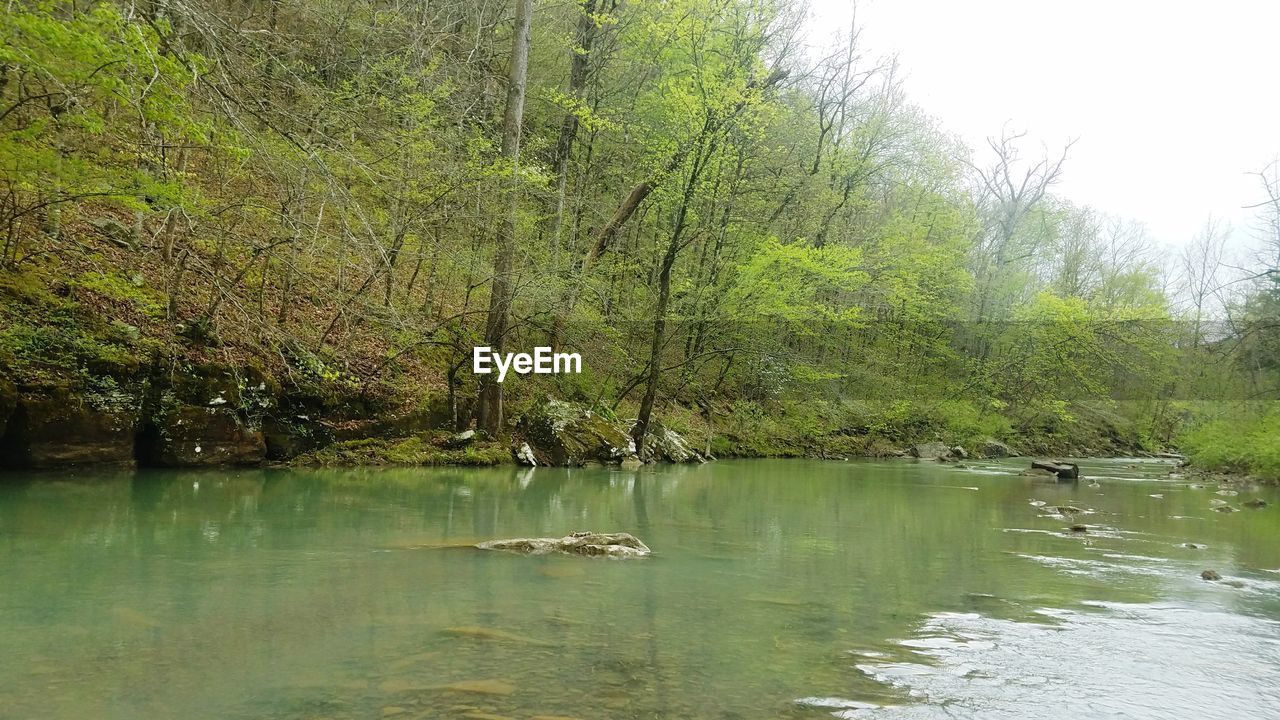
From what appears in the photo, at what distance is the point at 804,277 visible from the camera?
21.0 meters

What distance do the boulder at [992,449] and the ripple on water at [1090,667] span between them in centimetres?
2541

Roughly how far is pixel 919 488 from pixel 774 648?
1198cm

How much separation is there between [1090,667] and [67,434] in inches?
488

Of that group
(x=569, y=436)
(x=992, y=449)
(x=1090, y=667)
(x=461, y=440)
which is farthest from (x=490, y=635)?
(x=992, y=449)

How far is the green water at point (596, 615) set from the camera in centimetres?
325

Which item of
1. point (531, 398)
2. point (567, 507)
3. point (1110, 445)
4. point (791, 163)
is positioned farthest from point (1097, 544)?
point (1110, 445)

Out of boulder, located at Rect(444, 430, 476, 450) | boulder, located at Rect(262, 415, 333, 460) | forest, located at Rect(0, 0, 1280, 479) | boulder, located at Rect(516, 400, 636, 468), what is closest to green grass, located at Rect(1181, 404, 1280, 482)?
forest, located at Rect(0, 0, 1280, 479)

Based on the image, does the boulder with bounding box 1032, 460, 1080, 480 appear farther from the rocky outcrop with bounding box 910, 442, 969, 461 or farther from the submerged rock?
the submerged rock

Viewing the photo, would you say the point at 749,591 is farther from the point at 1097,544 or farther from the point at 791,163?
the point at 791,163

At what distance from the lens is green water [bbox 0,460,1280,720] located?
10.7 ft

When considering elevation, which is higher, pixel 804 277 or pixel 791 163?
pixel 791 163

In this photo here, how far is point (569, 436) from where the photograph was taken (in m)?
16.9

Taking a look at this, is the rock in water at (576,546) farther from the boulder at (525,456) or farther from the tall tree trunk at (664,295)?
the tall tree trunk at (664,295)

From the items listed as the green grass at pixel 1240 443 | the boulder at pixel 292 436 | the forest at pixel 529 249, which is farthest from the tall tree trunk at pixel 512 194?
the green grass at pixel 1240 443
